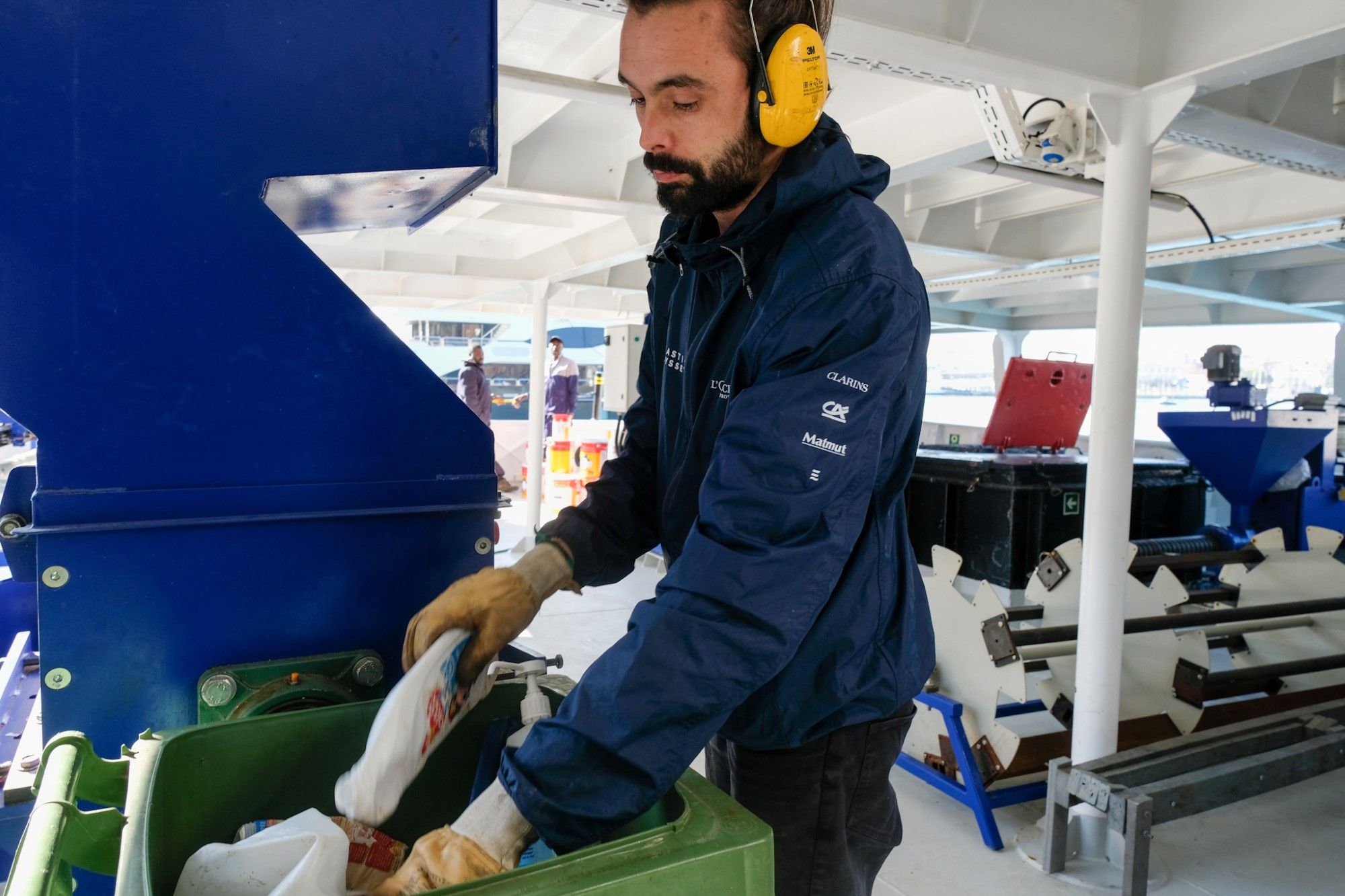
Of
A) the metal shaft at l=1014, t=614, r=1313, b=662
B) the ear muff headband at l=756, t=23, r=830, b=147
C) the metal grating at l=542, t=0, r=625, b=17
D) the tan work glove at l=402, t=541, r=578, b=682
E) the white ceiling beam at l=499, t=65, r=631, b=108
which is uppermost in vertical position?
the white ceiling beam at l=499, t=65, r=631, b=108

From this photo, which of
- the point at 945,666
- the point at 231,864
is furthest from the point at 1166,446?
the point at 231,864

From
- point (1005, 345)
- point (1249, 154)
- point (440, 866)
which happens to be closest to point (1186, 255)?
point (1249, 154)

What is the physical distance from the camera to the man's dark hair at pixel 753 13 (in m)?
1.06

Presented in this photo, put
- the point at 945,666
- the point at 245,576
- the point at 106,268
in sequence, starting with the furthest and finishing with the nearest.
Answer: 1. the point at 945,666
2. the point at 245,576
3. the point at 106,268

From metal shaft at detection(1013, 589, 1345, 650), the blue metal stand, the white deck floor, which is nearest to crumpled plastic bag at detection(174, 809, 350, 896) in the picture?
the white deck floor

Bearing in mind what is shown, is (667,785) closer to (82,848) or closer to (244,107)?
(82,848)

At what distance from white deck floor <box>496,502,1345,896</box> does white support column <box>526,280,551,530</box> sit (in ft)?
14.7

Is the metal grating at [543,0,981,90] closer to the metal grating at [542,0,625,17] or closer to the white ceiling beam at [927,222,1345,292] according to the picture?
the metal grating at [542,0,625,17]

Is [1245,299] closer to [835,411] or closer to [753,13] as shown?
[753,13]

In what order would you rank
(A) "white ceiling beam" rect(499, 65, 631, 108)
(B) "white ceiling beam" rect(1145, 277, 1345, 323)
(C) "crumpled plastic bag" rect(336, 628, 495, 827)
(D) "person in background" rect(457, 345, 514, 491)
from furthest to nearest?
1. (D) "person in background" rect(457, 345, 514, 491)
2. (B) "white ceiling beam" rect(1145, 277, 1345, 323)
3. (A) "white ceiling beam" rect(499, 65, 631, 108)
4. (C) "crumpled plastic bag" rect(336, 628, 495, 827)

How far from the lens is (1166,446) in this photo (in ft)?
31.6

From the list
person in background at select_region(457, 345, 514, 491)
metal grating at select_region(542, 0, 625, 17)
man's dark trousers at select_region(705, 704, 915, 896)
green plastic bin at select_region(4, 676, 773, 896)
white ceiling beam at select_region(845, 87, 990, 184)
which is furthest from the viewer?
person in background at select_region(457, 345, 514, 491)

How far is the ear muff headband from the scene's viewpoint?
104 cm

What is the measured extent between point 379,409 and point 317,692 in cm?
36
